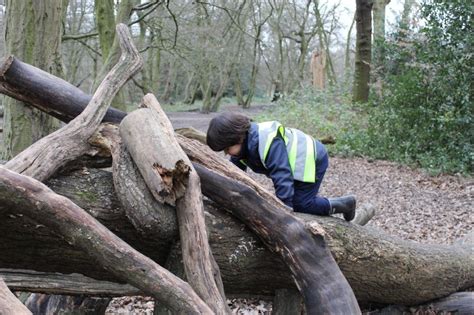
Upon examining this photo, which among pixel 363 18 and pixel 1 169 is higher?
pixel 363 18

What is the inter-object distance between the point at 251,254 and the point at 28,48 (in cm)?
275

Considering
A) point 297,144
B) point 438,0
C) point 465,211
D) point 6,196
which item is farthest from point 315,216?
point 438,0

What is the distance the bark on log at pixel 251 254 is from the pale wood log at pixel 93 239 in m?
0.10

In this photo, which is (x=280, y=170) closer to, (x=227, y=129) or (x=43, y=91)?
(x=227, y=129)

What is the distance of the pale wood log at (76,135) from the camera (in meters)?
2.62

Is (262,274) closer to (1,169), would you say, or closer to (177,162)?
(177,162)

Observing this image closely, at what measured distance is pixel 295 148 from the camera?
138 inches

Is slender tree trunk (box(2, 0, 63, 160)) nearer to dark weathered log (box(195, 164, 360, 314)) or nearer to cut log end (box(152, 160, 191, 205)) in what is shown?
dark weathered log (box(195, 164, 360, 314))

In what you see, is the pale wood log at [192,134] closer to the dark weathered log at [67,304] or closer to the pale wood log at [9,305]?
the dark weathered log at [67,304]

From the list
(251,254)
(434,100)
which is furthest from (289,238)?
(434,100)

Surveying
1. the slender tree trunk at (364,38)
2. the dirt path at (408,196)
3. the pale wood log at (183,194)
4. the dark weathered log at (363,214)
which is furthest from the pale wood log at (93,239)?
the slender tree trunk at (364,38)

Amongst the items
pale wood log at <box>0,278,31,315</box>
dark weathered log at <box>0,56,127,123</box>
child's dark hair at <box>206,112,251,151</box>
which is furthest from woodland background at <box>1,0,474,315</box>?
pale wood log at <box>0,278,31,315</box>

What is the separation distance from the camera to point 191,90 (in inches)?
1759

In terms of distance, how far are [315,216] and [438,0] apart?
9.33 meters
